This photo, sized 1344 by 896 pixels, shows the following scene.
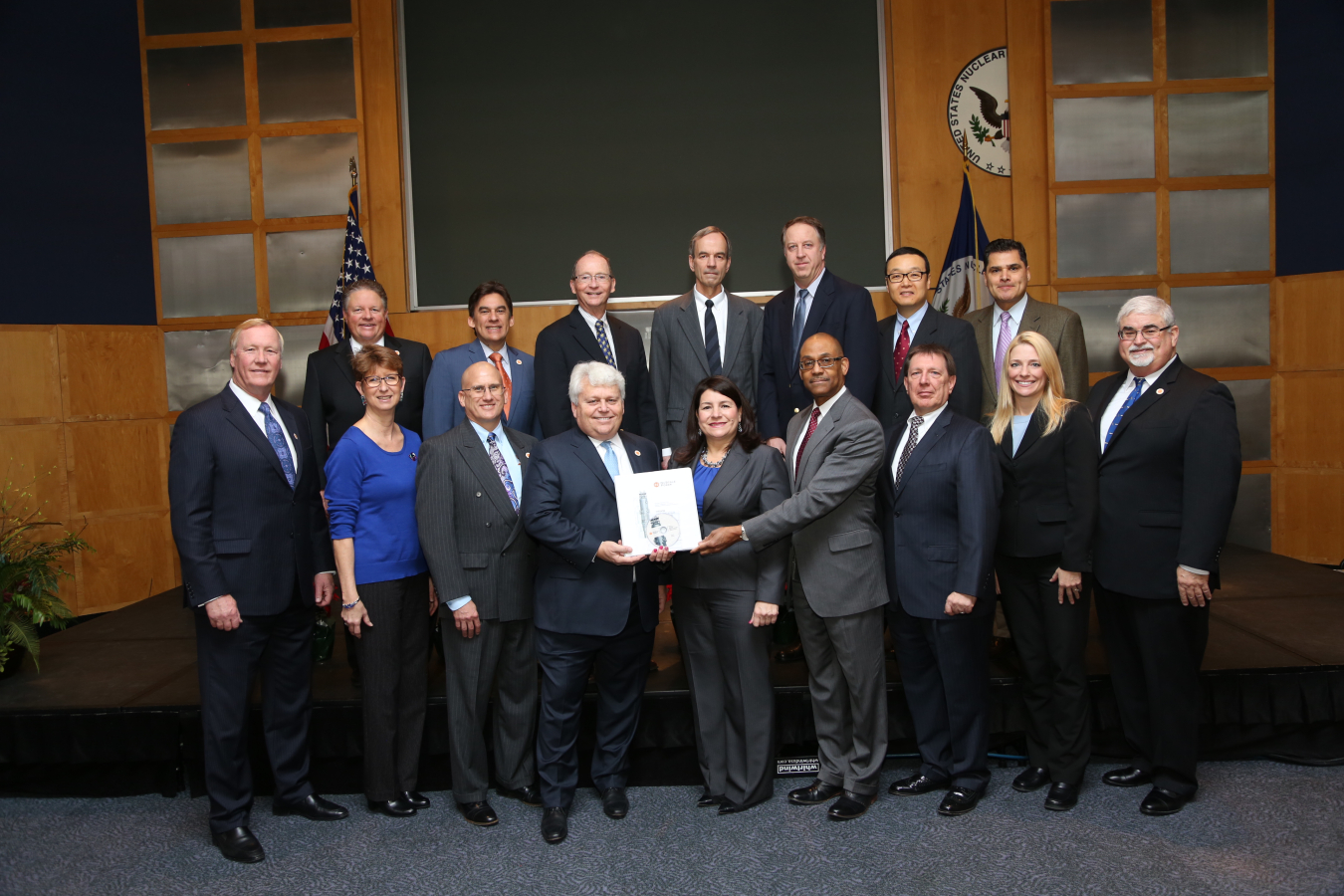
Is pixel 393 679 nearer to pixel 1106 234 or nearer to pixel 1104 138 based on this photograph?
pixel 1106 234

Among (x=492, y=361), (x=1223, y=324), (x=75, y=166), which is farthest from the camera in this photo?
(x=1223, y=324)

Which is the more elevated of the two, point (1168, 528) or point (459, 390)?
point (459, 390)

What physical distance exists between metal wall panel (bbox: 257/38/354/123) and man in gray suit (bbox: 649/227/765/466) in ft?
11.6

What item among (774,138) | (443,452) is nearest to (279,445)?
(443,452)

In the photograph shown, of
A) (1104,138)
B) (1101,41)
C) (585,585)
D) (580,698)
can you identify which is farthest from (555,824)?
(1101,41)

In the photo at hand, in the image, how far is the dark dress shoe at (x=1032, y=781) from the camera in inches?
126

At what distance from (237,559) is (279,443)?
1.34ft

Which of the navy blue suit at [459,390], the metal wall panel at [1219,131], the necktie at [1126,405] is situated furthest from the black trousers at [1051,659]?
the metal wall panel at [1219,131]

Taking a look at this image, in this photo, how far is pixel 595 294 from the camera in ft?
12.8

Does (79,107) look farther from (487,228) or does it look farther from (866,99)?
(866,99)

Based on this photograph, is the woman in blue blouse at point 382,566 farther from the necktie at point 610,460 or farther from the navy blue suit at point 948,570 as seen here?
the navy blue suit at point 948,570

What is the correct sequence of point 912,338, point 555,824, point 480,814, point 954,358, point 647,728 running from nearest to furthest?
point 555,824 → point 480,814 → point 647,728 → point 954,358 → point 912,338

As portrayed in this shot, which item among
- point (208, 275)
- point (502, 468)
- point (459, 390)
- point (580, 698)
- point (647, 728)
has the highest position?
point (208, 275)

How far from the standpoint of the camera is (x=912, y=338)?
12.4 feet
